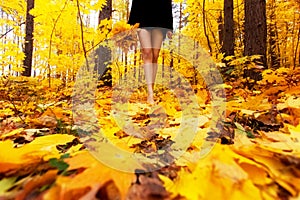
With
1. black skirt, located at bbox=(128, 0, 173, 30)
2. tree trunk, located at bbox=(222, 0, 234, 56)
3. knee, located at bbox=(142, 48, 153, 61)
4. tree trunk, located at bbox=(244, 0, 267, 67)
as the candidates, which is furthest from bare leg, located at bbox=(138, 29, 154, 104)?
tree trunk, located at bbox=(222, 0, 234, 56)

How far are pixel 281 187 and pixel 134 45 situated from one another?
79.7 inches

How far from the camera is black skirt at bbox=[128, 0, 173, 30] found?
2.30 meters

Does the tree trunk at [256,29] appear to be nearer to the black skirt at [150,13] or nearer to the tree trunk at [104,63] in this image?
the black skirt at [150,13]

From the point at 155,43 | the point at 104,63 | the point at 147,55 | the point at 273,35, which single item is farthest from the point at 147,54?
the point at 273,35

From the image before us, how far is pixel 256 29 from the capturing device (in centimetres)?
328

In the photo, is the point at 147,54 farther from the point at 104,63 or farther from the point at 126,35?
the point at 104,63

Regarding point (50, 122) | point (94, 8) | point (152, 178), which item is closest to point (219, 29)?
point (94, 8)

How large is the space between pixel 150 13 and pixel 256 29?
5.18 feet

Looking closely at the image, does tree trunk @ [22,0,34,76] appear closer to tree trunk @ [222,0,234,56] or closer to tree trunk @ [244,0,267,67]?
tree trunk @ [222,0,234,56]

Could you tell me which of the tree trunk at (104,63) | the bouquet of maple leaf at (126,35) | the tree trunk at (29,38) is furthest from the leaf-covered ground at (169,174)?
the tree trunk at (29,38)

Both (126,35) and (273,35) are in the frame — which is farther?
(273,35)

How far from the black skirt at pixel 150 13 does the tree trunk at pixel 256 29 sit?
1.37 meters

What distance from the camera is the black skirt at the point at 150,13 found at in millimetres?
2301

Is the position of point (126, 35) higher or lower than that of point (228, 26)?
lower
